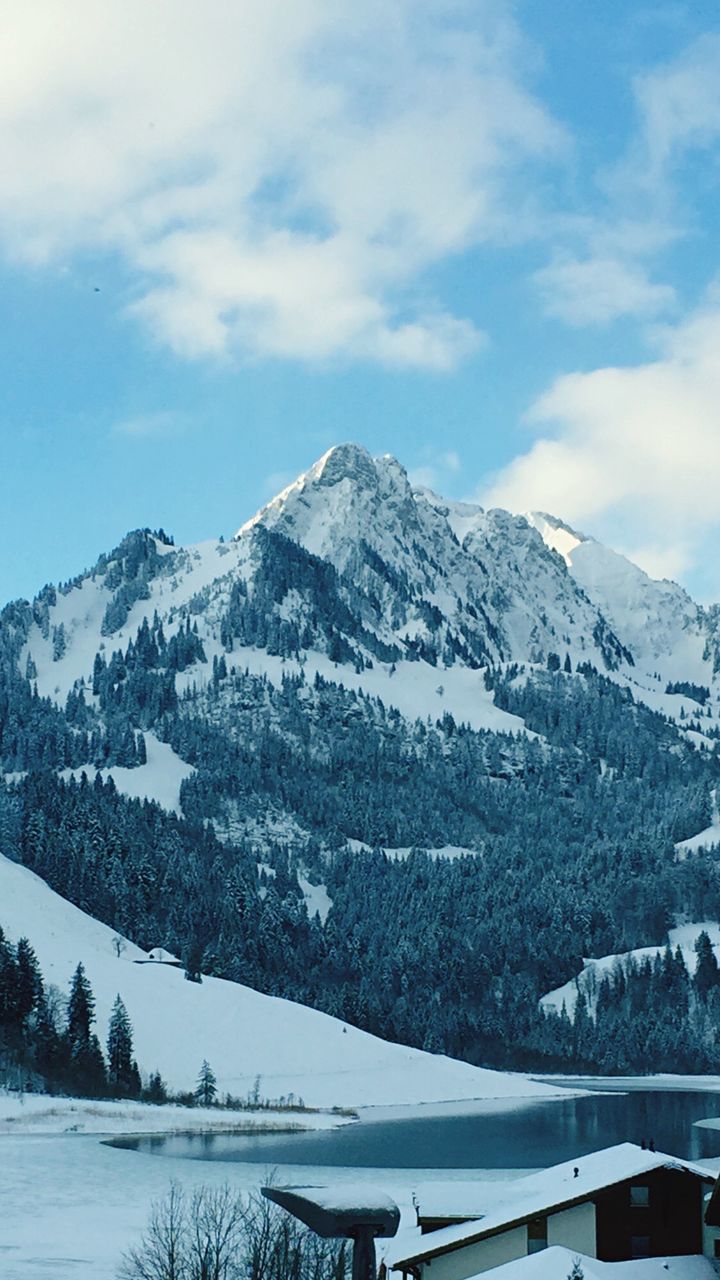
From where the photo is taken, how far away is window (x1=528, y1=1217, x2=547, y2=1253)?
47219mm

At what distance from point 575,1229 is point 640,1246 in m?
2.06

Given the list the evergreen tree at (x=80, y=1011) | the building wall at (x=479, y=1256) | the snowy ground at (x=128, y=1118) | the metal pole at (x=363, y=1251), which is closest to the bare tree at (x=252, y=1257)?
the building wall at (x=479, y=1256)

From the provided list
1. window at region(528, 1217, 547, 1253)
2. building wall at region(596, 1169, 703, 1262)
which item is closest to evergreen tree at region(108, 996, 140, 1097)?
window at region(528, 1217, 547, 1253)

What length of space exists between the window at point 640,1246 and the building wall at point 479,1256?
326cm

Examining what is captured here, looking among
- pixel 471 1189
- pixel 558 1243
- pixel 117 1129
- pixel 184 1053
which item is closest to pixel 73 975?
pixel 184 1053

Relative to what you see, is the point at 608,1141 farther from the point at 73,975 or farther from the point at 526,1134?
the point at 73,975

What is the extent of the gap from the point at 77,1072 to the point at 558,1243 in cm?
12755

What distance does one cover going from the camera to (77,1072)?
545 feet

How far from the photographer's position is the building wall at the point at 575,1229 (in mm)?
47094

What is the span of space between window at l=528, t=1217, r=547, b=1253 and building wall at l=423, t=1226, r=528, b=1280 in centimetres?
25

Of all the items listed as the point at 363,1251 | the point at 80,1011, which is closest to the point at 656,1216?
the point at 363,1251

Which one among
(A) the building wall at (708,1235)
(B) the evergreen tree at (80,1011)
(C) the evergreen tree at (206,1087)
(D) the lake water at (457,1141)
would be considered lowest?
(A) the building wall at (708,1235)

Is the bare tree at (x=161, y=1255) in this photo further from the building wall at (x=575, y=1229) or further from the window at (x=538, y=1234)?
the building wall at (x=575, y=1229)

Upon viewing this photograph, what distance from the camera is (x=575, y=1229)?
1866 inches
